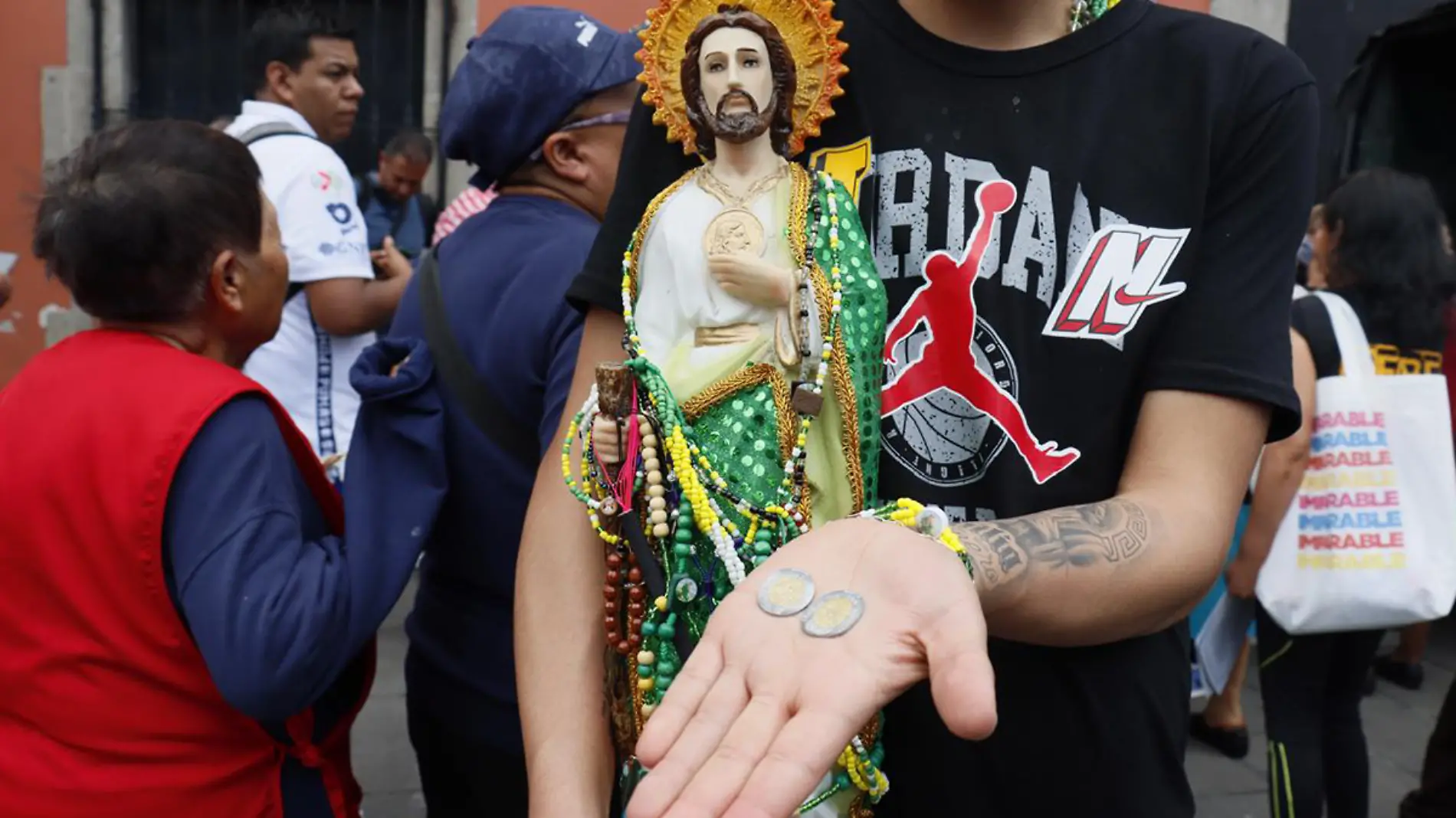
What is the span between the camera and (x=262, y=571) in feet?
5.68

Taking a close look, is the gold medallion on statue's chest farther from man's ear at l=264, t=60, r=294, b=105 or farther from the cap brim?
man's ear at l=264, t=60, r=294, b=105

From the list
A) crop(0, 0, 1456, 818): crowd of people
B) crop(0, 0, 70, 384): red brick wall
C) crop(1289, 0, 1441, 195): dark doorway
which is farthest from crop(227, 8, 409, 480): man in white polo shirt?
crop(1289, 0, 1441, 195): dark doorway

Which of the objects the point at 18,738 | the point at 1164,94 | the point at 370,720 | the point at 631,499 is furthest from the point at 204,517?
the point at 370,720

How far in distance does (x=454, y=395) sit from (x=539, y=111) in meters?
0.57

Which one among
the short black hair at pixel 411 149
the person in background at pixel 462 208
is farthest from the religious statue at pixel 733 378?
the short black hair at pixel 411 149

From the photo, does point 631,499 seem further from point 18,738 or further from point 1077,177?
point 18,738

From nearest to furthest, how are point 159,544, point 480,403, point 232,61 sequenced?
point 159,544, point 480,403, point 232,61

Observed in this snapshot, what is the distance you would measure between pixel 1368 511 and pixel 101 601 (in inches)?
116

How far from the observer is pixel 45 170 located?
198 cm

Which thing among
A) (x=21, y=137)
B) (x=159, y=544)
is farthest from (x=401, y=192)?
(x=159, y=544)

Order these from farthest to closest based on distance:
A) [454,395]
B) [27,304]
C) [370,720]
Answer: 1. [27,304]
2. [370,720]
3. [454,395]

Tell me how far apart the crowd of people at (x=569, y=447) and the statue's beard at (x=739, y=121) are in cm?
1

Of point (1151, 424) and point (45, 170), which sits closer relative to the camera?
point (1151, 424)

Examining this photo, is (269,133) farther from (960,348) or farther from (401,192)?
(401,192)
